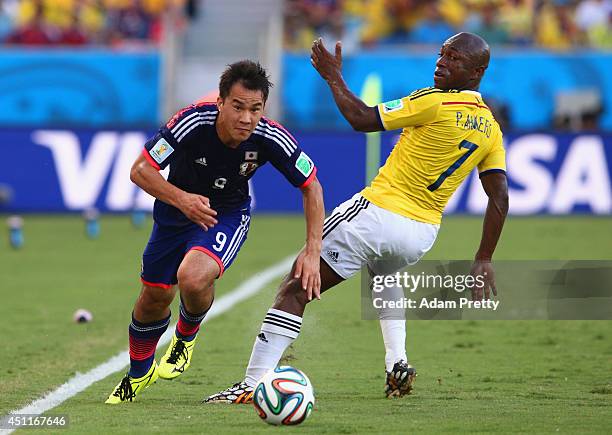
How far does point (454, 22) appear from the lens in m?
24.1

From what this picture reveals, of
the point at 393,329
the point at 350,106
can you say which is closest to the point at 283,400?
the point at 393,329

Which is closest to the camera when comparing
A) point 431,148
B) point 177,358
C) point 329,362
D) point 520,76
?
point 431,148

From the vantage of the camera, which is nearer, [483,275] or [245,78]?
[245,78]

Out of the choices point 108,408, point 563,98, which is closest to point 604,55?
point 563,98

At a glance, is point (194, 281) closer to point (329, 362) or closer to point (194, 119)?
point (194, 119)

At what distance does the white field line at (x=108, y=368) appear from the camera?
6.59m

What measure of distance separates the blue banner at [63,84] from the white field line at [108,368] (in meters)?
11.0

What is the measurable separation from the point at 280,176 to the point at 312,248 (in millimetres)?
12955

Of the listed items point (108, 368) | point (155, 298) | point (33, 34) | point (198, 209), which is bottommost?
point (108, 368)

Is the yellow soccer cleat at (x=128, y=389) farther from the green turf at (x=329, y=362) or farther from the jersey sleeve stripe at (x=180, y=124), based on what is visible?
the jersey sleeve stripe at (x=180, y=124)

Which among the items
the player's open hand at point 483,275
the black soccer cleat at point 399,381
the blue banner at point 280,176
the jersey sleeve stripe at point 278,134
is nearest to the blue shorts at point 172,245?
the jersey sleeve stripe at point 278,134

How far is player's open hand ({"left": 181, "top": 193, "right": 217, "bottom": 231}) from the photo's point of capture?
6414 mm

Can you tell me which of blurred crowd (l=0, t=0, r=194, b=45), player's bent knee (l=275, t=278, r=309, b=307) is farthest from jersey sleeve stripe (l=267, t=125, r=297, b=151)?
blurred crowd (l=0, t=0, r=194, b=45)

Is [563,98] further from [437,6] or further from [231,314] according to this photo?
[231,314]
